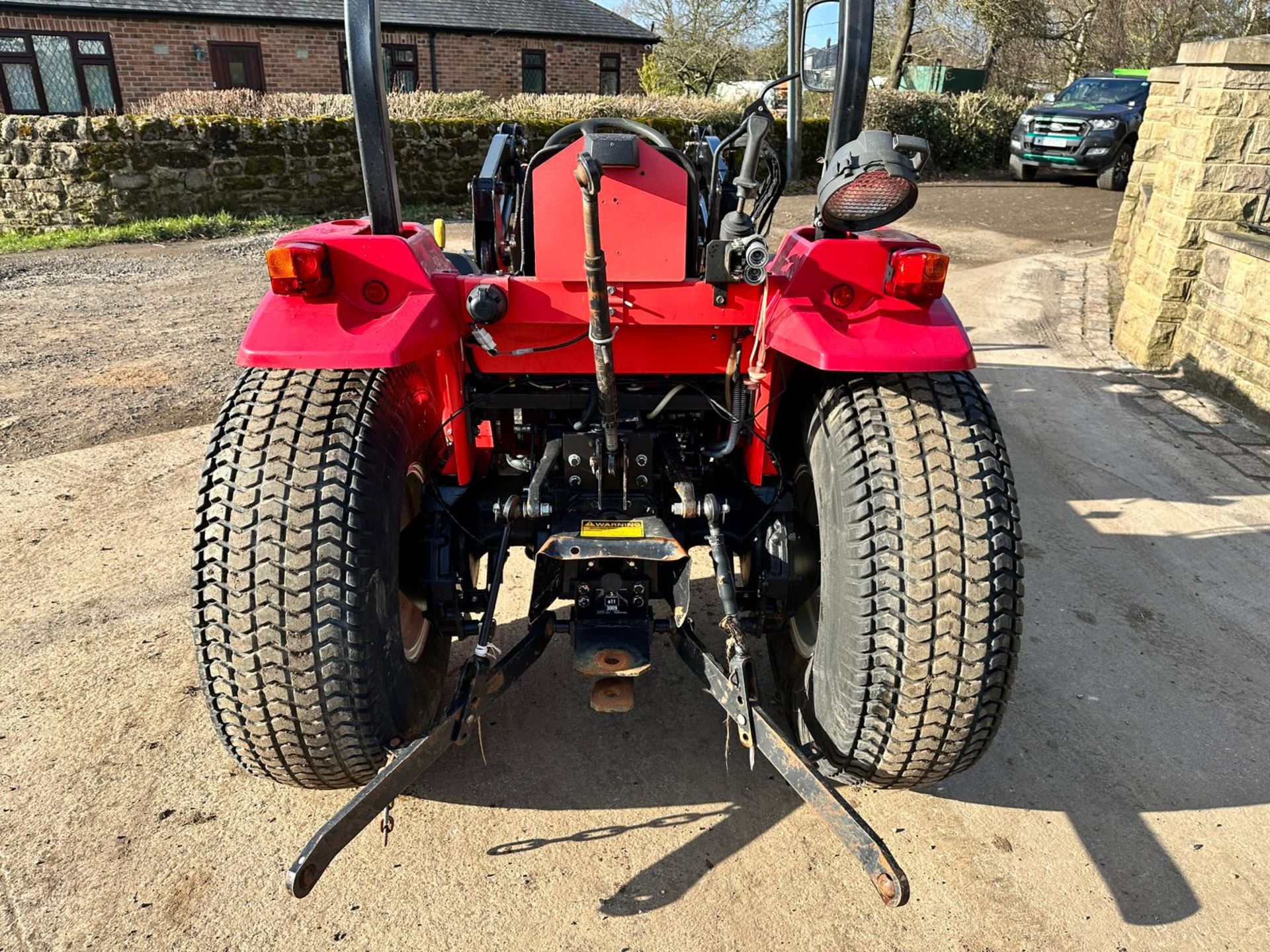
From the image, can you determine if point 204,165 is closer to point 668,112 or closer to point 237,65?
point 668,112

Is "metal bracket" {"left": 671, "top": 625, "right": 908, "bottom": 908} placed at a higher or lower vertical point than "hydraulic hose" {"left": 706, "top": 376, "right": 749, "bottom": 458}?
lower

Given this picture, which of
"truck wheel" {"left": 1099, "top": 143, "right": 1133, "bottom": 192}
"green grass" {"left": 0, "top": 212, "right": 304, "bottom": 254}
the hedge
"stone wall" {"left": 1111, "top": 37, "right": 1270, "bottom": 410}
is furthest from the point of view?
"truck wheel" {"left": 1099, "top": 143, "right": 1133, "bottom": 192}

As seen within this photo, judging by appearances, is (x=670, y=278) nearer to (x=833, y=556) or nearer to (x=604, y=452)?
(x=604, y=452)

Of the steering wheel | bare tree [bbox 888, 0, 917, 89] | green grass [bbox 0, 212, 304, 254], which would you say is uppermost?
bare tree [bbox 888, 0, 917, 89]

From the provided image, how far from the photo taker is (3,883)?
2.28 m

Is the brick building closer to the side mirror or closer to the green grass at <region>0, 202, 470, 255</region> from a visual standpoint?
the green grass at <region>0, 202, 470, 255</region>

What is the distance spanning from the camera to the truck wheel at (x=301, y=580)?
2.08 m

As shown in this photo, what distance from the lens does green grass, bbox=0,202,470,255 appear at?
10.5 m

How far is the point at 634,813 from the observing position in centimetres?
255

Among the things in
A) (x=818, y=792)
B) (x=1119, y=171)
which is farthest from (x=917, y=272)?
(x=1119, y=171)

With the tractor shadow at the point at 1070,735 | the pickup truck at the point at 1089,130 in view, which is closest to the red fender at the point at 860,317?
the tractor shadow at the point at 1070,735

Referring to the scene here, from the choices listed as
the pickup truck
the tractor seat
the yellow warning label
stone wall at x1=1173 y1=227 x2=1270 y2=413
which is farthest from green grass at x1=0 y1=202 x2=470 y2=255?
the pickup truck

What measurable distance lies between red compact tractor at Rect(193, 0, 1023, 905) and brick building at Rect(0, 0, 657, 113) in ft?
63.7

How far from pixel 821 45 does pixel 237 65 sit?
20.3 m
